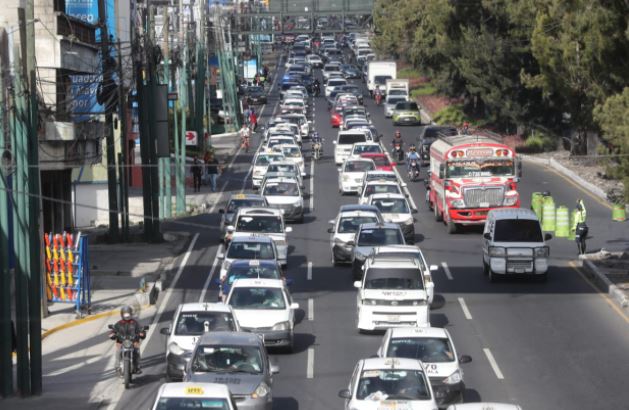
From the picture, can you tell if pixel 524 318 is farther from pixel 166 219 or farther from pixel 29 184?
pixel 166 219

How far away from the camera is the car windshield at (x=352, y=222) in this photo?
39938 millimetres

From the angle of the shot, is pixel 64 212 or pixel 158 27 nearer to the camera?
pixel 64 212

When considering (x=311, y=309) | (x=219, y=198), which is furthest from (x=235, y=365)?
(x=219, y=198)

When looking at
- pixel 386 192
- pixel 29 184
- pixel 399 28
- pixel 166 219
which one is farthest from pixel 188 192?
pixel 399 28

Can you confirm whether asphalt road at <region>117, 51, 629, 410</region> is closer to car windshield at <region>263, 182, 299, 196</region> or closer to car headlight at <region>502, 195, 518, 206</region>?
car headlight at <region>502, 195, 518, 206</region>

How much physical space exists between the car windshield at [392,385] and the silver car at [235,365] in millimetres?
1774

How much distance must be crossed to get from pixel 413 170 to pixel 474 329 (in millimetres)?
30344

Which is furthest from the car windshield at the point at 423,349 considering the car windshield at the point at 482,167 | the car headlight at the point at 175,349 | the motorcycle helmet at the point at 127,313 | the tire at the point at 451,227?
the car windshield at the point at 482,167

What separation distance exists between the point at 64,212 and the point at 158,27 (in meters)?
44.2

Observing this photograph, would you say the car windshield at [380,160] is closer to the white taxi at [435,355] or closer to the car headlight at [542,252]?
the car headlight at [542,252]

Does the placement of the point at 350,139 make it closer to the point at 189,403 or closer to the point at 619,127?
the point at 619,127

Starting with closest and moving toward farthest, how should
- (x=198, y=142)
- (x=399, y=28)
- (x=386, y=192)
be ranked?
(x=386, y=192) < (x=198, y=142) < (x=399, y=28)

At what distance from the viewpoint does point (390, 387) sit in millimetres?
20594

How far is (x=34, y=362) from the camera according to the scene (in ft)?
80.1
